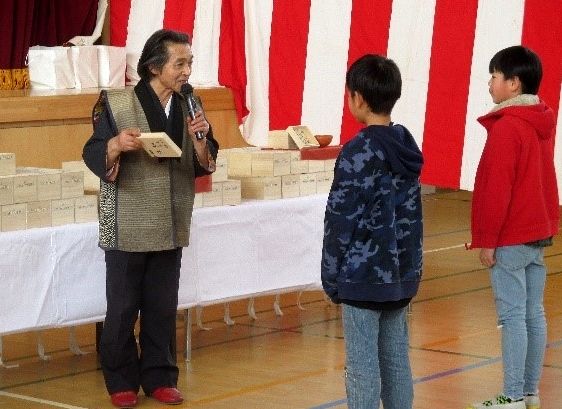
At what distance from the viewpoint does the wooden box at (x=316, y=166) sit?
6.35 m

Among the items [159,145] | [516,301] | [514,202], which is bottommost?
[516,301]

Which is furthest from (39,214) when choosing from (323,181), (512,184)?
(512,184)

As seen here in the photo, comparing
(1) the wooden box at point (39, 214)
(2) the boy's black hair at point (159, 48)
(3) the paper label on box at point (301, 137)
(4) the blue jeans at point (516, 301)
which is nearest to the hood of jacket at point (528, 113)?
(4) the blue jeans at point (516, 301)

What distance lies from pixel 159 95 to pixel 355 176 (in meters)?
1.53

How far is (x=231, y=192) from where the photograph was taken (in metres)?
5.85

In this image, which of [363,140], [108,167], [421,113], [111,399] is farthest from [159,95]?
[421,113]

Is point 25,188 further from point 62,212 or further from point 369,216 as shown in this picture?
point 369,216

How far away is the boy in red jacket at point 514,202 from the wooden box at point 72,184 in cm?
170

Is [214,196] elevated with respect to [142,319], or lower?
elevated

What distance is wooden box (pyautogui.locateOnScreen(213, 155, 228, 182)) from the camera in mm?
5789

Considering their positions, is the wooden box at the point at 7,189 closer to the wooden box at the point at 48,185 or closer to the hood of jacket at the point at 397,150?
the wooden box at the point at 48,185

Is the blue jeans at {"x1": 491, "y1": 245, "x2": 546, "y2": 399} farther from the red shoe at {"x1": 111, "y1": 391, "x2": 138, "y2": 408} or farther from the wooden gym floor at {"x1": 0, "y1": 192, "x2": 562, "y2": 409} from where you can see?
the red shoe at {"x1": 111, "y1": 391, "x2": 138, "y2": 408}

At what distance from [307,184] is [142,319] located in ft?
5.18

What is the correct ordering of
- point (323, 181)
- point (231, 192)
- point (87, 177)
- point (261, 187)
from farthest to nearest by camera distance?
point (323, 181)
point (261, 187)
point (231, 192)
point (87, 177)
